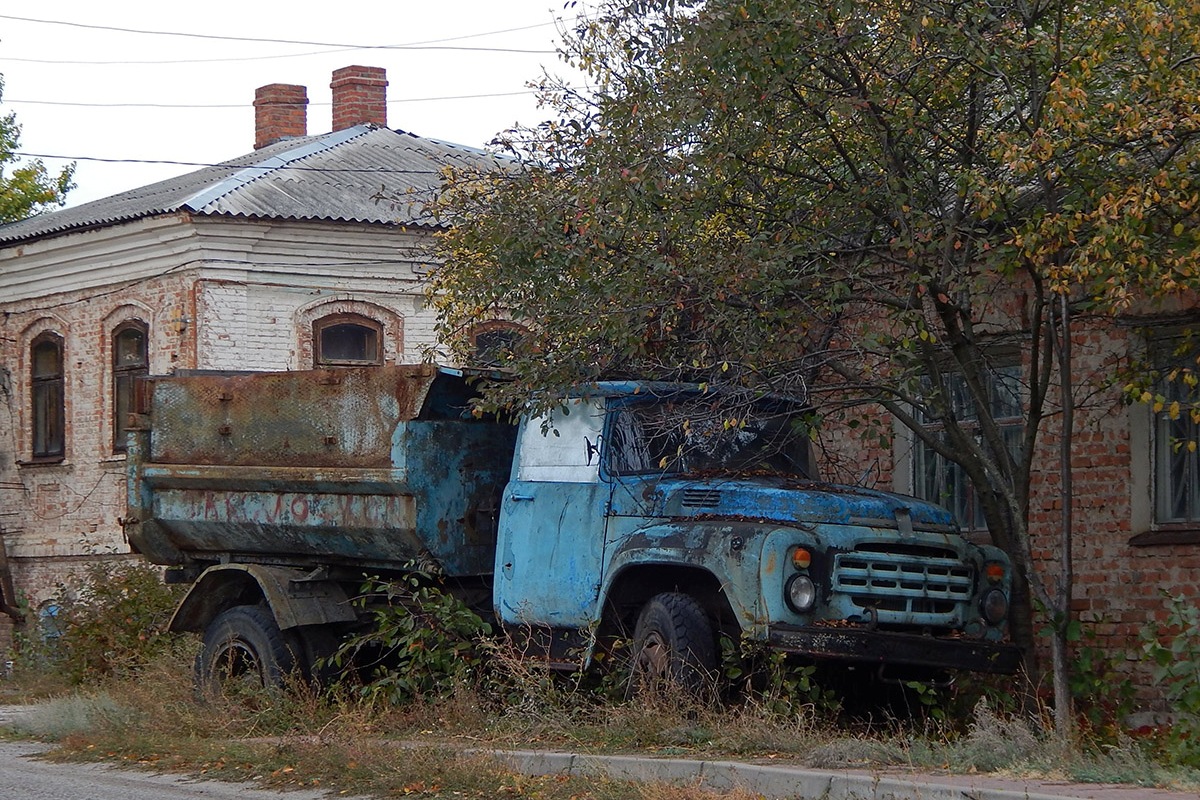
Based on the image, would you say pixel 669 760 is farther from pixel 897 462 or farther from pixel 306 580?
pixel 897 462

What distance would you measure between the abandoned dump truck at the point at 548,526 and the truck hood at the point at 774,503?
0.01m

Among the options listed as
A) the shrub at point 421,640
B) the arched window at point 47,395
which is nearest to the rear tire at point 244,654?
the shrub at point 421,640

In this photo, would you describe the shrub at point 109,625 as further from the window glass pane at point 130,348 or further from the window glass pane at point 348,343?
the window glass pane at point 348,343

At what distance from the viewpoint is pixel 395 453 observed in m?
10.4

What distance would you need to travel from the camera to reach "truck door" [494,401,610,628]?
32.0ft

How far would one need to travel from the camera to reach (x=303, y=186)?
2105 centimetres

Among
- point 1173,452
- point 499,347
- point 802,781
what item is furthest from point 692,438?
point 1173,452

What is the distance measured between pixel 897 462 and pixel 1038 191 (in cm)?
357

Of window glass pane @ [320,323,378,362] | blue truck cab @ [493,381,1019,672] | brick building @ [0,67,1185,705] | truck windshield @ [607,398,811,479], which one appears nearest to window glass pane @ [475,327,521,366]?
blue truck cab @ [493,381,1019,672]

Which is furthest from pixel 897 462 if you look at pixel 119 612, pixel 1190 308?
pixel 119 612

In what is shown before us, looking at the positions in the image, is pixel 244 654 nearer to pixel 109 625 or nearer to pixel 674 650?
pixel 674 650

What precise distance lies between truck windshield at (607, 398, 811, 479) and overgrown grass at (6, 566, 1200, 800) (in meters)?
1.30

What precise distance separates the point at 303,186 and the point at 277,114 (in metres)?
5.41

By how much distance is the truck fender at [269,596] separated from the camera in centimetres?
1112
